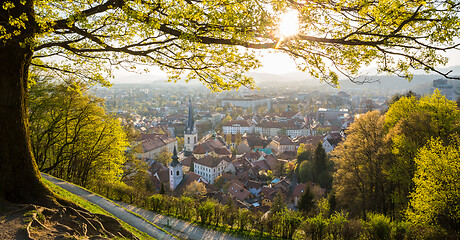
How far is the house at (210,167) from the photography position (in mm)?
42938

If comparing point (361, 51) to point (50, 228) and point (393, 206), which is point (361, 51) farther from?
point (393, 206)

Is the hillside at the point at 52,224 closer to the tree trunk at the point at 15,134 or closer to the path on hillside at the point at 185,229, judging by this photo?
the tree trunk at the point at 15,134

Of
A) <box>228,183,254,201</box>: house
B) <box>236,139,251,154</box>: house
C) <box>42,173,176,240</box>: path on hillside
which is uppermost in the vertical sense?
<box>42,173,176,240</box>: path on hillside

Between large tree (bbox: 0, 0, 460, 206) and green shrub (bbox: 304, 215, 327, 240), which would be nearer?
large tree (bbox: 0, 0, 460, 206)

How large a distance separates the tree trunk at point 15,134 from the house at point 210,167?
37947mm

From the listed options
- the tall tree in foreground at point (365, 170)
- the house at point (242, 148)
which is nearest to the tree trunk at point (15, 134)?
the tall tree in foreground at point (365, 170)

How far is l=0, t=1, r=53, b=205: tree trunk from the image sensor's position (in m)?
5.02

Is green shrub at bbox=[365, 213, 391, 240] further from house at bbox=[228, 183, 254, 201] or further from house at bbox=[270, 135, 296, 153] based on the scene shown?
house at bbox=[270, 135, 296, 153]

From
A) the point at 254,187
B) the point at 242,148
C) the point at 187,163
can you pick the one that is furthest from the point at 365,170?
the point at 242,148

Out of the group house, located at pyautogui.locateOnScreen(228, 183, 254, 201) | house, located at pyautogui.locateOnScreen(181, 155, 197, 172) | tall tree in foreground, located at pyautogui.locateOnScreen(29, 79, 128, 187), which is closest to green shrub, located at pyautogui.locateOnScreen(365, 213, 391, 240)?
tall tree in foreground, located at pyautogui.locateOnScreen(29, 79, 128, 187)

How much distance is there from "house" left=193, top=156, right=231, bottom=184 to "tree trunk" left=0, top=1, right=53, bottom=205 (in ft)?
124

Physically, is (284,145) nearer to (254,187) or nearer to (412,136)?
(254,187)

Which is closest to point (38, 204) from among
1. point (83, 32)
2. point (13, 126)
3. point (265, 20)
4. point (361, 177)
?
point (13, 126)

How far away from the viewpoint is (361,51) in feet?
17.5
